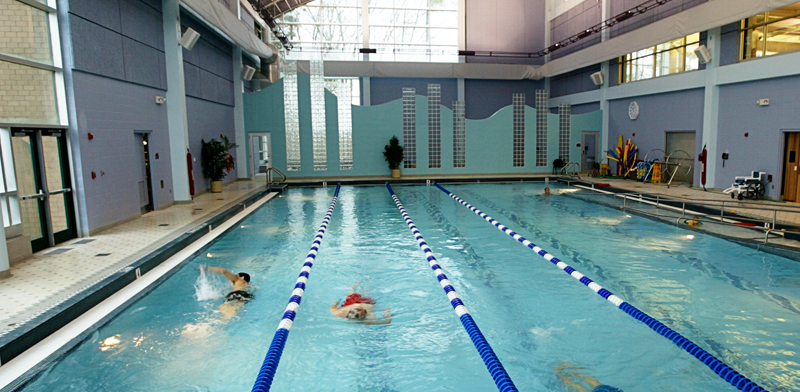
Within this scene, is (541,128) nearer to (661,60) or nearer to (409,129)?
(661,60)

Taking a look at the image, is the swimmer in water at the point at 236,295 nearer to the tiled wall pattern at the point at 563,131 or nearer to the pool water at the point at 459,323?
the pool water at the point at 459,323

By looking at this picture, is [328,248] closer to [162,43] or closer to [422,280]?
[422,280]

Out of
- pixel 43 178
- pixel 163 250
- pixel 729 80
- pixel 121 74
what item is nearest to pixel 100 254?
pixel 163 250

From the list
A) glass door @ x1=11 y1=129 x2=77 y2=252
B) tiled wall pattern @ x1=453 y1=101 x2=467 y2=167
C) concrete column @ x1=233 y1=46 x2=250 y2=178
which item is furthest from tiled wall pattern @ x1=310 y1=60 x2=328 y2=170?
glass door @ x1=11 y1=129 x2=77 y2=252

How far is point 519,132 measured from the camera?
16.8m

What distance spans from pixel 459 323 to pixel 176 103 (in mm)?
8245

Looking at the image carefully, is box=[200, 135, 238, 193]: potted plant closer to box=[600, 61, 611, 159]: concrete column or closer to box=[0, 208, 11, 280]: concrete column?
box=[0, 208, 11, 280]: concrete column

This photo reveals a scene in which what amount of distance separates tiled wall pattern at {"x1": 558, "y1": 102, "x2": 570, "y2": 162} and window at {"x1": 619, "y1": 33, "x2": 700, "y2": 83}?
1.98 m

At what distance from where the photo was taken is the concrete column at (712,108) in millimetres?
11438

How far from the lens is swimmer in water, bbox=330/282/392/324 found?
14.7ft

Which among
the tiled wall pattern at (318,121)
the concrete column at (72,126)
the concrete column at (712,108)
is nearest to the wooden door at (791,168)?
the concrete column at (712,108)

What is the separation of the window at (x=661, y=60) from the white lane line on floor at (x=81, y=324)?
41.9 ft

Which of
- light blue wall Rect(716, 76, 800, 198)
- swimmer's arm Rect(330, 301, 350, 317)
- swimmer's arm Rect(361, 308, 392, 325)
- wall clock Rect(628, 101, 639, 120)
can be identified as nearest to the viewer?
swimmer's arm Rect(361, 308, 392, 325)

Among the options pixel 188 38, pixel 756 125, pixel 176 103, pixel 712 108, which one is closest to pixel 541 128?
pixel 712 108
